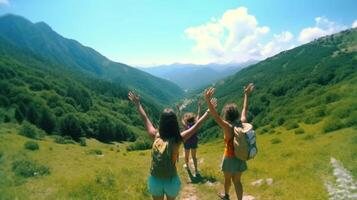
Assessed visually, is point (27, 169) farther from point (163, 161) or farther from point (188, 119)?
point (163, 161)

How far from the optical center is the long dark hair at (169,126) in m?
6.62

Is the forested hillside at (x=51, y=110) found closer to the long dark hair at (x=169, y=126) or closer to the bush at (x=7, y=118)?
the bush at (x=7, y=118)

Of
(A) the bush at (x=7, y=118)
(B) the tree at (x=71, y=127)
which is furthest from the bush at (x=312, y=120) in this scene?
(B) the tree at (x=71, y=127)

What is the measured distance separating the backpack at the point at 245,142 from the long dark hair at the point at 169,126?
233 centimetres

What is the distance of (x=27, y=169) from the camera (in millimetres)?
16031

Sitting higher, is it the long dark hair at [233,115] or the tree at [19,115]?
the long dark hair at [233,115]

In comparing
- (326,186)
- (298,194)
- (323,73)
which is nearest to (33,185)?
(298,194)

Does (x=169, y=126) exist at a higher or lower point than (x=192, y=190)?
higher

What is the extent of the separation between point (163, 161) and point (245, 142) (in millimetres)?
2649

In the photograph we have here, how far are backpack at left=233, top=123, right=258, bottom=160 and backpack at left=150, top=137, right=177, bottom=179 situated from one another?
2386mm

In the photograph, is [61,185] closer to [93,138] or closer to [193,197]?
[193,197]

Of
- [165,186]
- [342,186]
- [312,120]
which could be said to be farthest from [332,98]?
[165,186]

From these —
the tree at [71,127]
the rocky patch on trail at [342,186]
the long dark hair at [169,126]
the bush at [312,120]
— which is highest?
the long dark hair at [169,126]

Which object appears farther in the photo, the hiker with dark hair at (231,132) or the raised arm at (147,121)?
the hiker with dark hair at (231,132)
